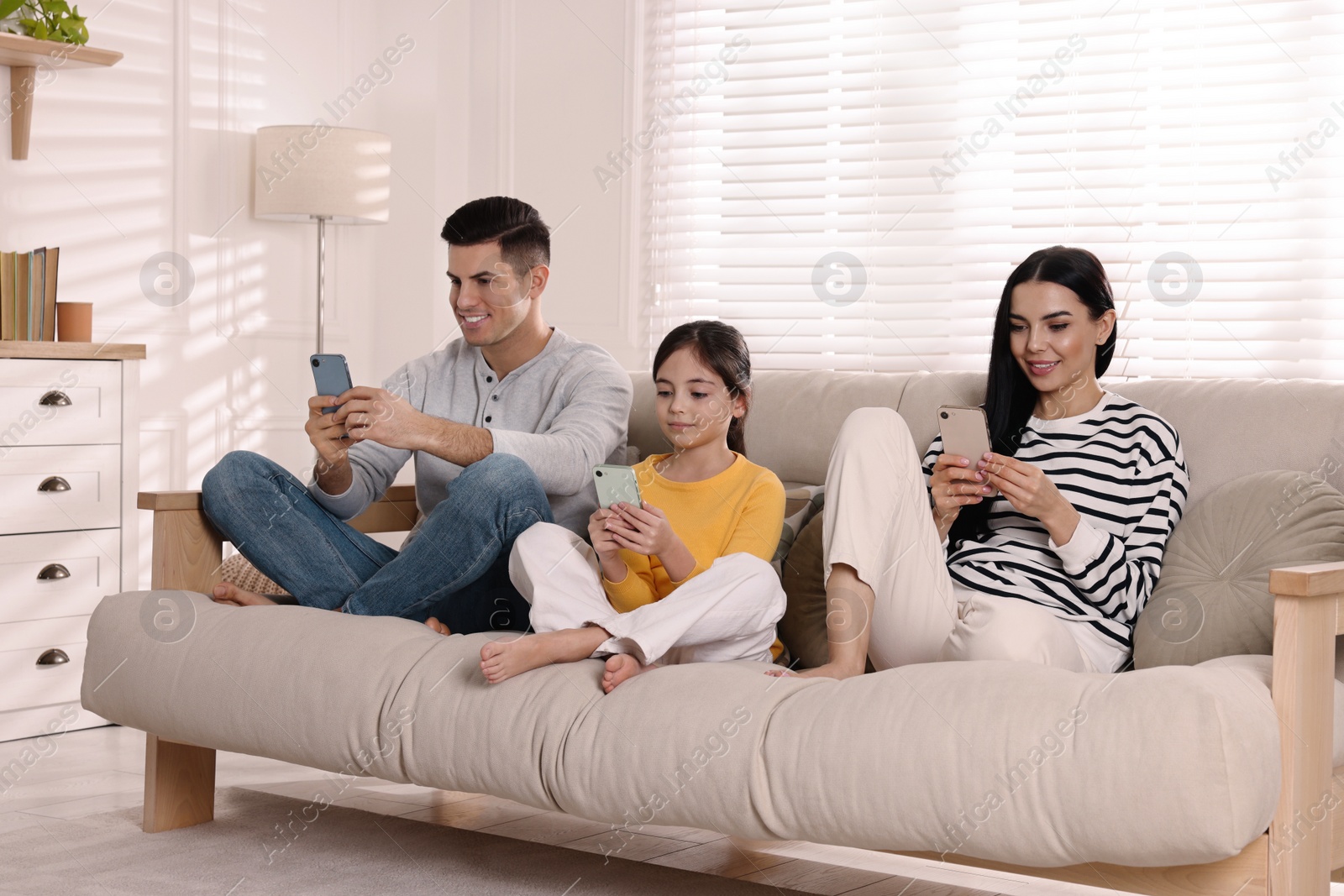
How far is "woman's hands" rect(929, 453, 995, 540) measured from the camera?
1.87m

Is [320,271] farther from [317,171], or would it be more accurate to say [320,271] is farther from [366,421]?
[366,421]

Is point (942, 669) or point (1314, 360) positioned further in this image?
point (1314, 360)

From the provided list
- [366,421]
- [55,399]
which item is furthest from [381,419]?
[55,399]

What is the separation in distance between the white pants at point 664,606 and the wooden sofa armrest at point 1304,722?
2.14 ft

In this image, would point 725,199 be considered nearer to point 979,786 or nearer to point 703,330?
point 703,330

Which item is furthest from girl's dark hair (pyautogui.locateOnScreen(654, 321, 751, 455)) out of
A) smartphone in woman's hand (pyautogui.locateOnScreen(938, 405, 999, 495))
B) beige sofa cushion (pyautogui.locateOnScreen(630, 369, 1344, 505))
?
smartphone in woman's hand (pyautogui.locateOnScreen(938, 405, 999, 495))

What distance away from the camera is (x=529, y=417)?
2.30 meters

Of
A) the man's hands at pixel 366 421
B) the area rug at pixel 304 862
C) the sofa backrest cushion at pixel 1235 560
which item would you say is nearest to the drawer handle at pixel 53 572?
the area rug at pixel 304 862

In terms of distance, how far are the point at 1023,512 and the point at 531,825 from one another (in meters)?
1.07

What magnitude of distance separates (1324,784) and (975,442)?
0.65 meters

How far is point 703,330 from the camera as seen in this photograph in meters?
2.04

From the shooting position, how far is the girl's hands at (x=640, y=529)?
177 centimetres

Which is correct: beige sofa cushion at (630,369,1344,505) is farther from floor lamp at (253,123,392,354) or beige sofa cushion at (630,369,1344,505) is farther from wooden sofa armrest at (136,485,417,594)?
floor lamp at (253,123,392,354)

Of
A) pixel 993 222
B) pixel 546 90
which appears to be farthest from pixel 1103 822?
pixel 546 90
